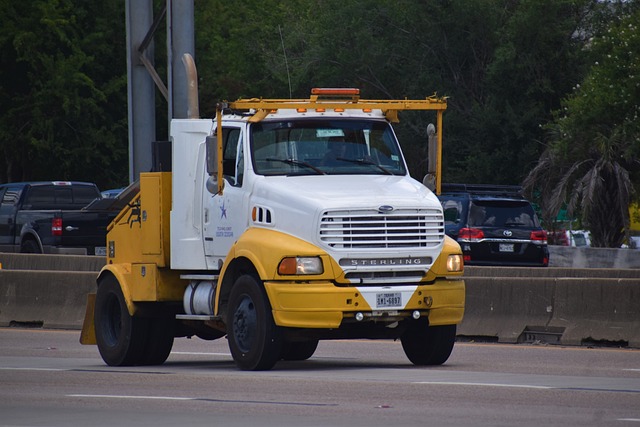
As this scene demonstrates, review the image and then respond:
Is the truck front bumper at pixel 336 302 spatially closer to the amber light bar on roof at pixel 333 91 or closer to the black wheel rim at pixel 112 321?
the amber light bar on roof at pixel 333 91

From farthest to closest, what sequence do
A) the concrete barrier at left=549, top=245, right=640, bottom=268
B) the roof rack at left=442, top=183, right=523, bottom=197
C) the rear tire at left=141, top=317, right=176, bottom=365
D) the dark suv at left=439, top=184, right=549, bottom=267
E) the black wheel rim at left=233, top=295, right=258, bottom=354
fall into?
the concrete barrier at left=549, top=245, right=640, bottom=268, the roof rack at left=442, top=183, right=523, bottom=197, the dark suv at left=439, top=184, right=549, bottom=267, the rear tire at left=141, top=317, right=176, bottom=365, the black wheel rim at left=233, top=295, right=258, bottom=354

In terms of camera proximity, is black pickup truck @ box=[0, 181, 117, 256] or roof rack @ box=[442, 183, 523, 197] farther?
black pickup truck @ box=[0, 181, 117, 256]

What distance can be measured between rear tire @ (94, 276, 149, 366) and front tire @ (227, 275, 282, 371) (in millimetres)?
2020

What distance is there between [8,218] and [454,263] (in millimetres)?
21105

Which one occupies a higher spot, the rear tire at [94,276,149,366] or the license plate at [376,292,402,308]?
the license plate at [376,292,402,308]

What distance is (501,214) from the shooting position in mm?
28297

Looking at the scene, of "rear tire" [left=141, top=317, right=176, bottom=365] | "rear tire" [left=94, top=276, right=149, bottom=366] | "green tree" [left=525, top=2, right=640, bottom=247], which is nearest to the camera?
"rear tire" [left=94, top=276, right=149, bottom=366]

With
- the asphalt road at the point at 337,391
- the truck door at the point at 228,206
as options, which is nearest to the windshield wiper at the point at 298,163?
the truck door at the point at 228,206

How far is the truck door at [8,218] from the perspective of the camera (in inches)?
1330

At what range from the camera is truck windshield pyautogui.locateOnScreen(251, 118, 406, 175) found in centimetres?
1484

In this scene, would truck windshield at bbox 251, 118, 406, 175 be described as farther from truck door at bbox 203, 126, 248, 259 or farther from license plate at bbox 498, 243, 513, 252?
license plate at bbox 498, 243, 513, 252

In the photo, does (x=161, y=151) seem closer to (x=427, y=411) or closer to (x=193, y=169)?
(x=193, y=169)

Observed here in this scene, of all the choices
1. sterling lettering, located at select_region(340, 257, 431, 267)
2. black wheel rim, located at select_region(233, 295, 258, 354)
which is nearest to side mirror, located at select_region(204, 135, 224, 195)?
black wheel rim, located at select_region(233, 295, 258, 354)

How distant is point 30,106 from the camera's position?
2188 inches
